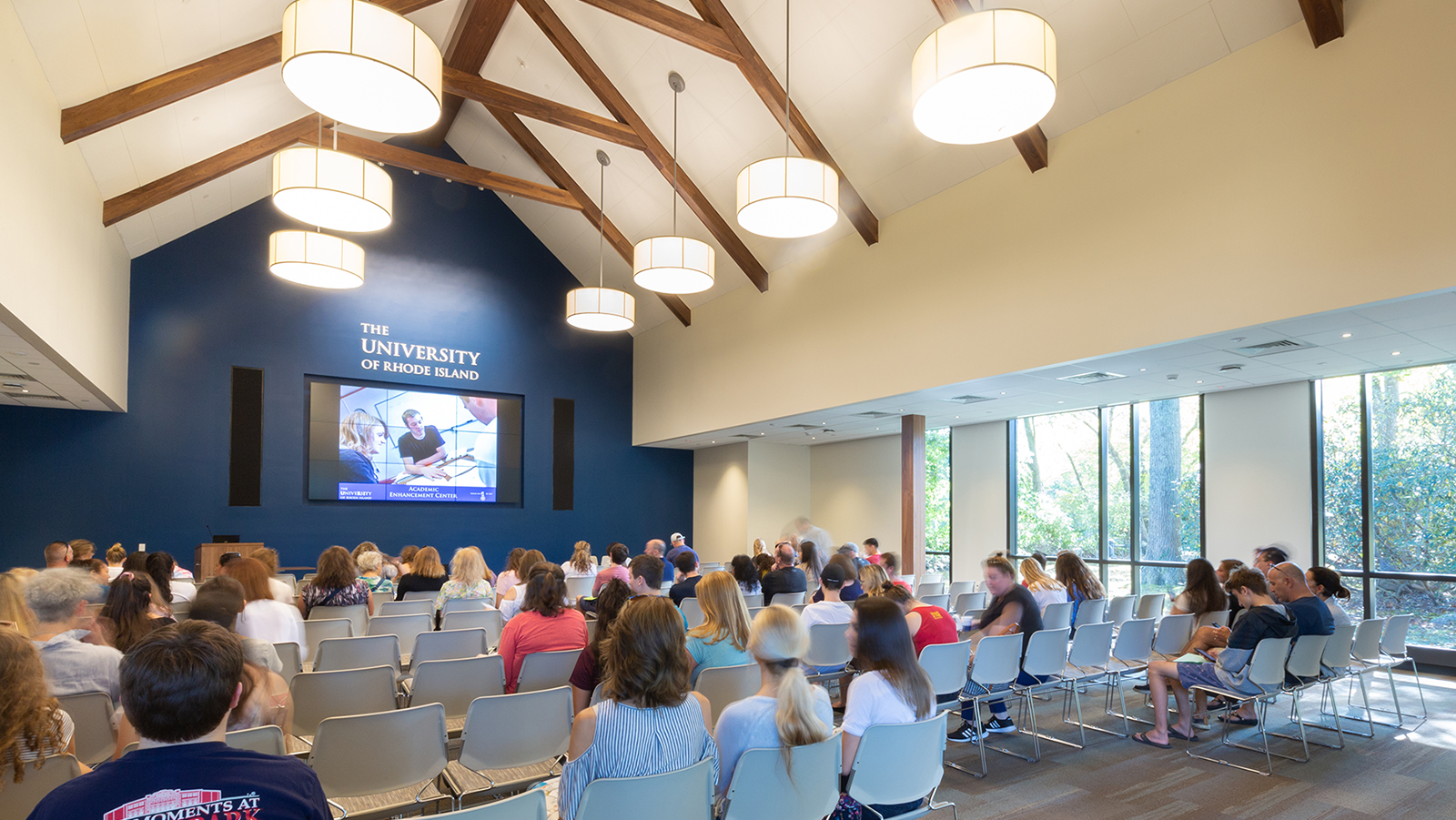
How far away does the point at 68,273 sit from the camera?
748 cm

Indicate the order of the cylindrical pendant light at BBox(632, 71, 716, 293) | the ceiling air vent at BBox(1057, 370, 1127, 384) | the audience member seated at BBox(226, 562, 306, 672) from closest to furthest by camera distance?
1. the audience member seated at BBox(226, 562, 306, 672)
2. the cylindrical pendant light at BBox(632, 71, 716, 293)
3. the ceiling air vent at BBox(1057, 370, 1127, 384)

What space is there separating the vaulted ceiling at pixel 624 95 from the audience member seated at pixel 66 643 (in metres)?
4.86

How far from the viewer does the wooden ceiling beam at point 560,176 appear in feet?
42.3

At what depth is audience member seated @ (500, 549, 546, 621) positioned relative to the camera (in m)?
6.59

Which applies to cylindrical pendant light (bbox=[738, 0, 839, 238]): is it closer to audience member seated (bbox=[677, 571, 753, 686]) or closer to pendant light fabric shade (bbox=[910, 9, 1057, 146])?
pendant light fabric shade (bbox=[910, 9, 1057, 146])

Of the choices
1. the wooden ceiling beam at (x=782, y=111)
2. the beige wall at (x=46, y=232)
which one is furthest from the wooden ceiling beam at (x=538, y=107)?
the beige wall at (x=46, y=232)

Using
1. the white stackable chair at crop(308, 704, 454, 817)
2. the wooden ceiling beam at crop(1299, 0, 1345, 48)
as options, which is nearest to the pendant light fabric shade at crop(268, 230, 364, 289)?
the white stackable chair at crop(308, 704, 454, 817)

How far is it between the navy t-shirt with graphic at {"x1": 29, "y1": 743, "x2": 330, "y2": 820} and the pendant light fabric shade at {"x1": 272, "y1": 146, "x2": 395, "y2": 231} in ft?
19.2

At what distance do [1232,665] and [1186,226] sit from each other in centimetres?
389

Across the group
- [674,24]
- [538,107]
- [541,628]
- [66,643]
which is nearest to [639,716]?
[541,628]

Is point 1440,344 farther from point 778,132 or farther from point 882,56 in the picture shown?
point 778,132

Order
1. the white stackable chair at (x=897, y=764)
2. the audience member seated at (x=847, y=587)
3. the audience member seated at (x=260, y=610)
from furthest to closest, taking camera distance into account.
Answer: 1. the audience member seated at (x=847, y=587)
2. the audience member seated at (x=260, y=610)
3. the white stackable chair at (x=897, y=764)

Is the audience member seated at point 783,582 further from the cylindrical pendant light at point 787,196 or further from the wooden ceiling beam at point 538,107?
the wooden ceiling beam at point 538,107

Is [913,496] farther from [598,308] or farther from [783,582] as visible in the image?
[598,308]
